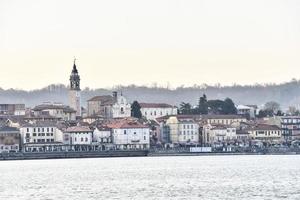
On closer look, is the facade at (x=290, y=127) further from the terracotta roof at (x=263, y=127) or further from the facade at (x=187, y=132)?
the facade at (x=187, y=132)

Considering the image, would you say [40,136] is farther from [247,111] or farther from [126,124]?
[247,111]

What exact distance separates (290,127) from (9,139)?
3835 cm

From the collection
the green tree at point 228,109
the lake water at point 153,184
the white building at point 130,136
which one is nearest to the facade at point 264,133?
the white building at point 130,136

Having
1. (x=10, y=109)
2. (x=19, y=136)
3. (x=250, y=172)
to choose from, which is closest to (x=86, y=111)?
(x=10, y=109)

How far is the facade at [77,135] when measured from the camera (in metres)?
122

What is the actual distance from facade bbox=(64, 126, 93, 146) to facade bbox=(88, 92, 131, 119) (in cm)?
1886

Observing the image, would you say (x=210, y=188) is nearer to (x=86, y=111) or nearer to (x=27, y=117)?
(x=27, y=117)

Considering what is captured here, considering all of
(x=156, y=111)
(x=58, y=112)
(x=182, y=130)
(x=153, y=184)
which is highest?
(x=156, y=111)

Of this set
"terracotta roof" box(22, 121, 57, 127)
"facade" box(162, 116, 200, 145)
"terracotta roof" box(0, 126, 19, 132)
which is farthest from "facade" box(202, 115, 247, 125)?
"terracotta roof" box(0, 126, 19, 132)

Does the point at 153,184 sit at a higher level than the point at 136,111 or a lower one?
lower

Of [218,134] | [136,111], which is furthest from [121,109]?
[218,134]

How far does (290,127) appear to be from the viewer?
14162 cm

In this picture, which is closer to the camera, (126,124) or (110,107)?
(126,124)

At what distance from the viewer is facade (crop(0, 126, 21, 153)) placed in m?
119
